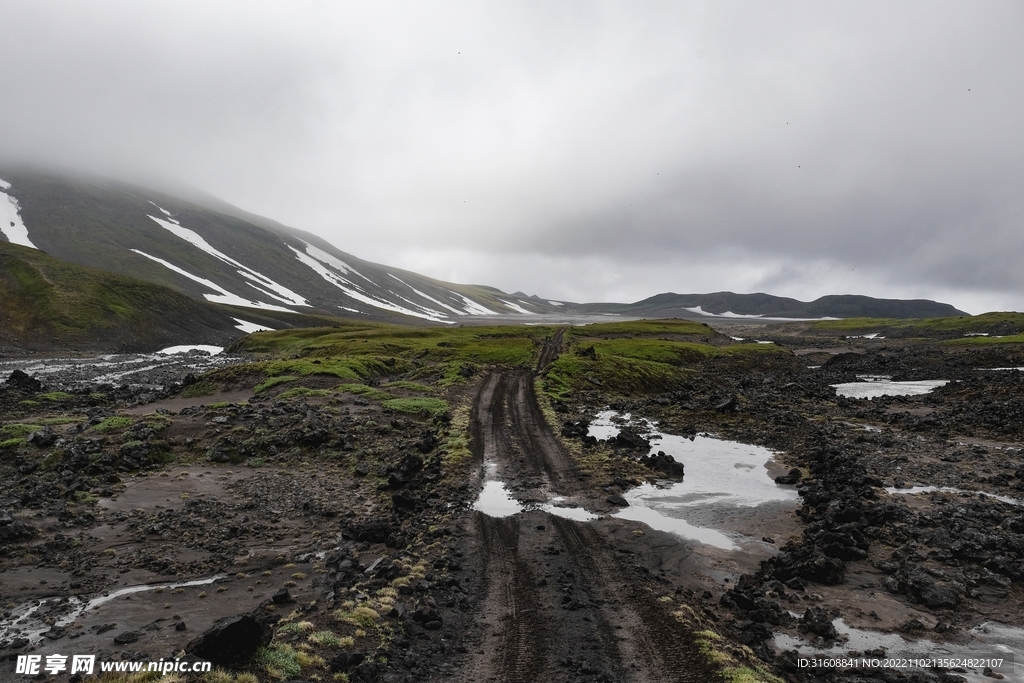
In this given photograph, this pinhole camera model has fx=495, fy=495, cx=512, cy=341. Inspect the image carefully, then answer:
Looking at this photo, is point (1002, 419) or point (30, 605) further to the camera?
point (1002, 419)

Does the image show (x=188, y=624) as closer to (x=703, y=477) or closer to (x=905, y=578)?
(x=905, y=578)

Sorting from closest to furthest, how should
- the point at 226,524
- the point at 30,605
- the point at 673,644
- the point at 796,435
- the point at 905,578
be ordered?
1. the point at 673,644
2. the point at 30,605
3. the point at 905,578
4. the point at 226,524
5. the point at 796,435

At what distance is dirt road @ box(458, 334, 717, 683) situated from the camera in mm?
10727

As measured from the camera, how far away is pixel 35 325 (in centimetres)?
8844

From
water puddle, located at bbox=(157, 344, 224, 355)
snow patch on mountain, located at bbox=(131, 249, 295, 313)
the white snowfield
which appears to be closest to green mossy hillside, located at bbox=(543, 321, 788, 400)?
water puddle, located at bbox=(157, 344, 224, 355)

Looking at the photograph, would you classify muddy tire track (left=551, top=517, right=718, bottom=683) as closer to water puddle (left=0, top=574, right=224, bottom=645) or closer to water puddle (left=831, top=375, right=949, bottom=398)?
water puddle (left=0, top=574, right=224, bottom=645)

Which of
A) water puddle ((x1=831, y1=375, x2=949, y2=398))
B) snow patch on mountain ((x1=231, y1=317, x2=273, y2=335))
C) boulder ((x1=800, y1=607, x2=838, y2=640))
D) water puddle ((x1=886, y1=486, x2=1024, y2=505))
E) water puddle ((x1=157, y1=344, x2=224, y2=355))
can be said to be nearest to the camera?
boulder ((x1=800, y1=607, x2=838, y2=640))

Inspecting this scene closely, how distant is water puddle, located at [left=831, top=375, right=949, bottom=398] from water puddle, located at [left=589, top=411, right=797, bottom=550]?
29743 mm

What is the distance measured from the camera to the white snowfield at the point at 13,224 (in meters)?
166

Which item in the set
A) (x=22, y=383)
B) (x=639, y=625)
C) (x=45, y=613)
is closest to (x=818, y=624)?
(x=639, y=625)

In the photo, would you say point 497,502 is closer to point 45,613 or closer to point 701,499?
point 701,499

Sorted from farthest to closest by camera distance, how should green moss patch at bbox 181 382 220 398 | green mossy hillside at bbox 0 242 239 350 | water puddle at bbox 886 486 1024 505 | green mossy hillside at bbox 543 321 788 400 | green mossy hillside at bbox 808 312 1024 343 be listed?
green mossy hillside at bbox 808 312 1024 343, green mossy hillside at bbox 0 242 239 350, green mossy hillside at bbox 543 321 788 400, green moss patch at bbox 181 382 220 398, water puddle at bbox 886 486 1024 505

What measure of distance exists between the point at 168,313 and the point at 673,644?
13084cm

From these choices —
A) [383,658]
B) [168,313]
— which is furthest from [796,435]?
[168,313]
